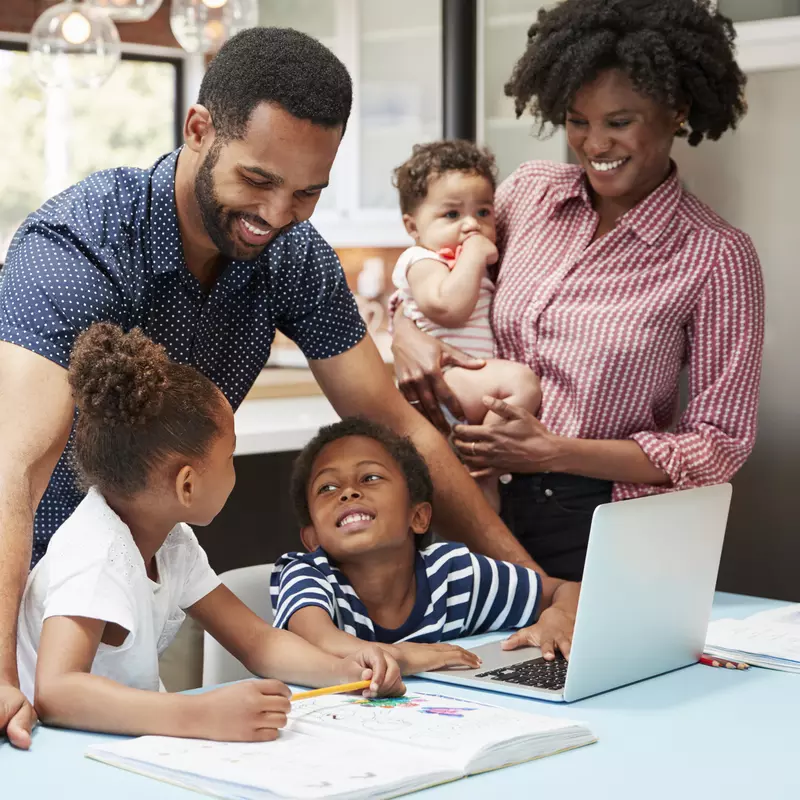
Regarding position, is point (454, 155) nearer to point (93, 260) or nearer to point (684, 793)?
point (93, 260)

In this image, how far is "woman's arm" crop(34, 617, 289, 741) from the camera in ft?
3.92

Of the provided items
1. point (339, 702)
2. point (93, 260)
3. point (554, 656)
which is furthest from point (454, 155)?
point (339, 702)

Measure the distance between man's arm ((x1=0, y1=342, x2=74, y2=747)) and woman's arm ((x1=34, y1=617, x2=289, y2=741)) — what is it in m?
0.04

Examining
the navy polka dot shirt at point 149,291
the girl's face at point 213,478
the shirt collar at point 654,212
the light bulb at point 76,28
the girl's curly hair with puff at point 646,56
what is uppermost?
the light bulb at point 76,28

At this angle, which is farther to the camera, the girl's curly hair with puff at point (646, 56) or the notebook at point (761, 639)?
the girl's curly hair with puff at point (646, 56)

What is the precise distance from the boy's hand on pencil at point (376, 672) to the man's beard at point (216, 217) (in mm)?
535

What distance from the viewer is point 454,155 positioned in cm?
230

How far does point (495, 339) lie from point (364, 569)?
0.62m

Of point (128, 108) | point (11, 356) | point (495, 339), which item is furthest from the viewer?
point (128, 108)

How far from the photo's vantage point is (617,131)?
1.97 metres

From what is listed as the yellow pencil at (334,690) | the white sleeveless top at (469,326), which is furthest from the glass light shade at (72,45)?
the yellow pencil at (334,690)

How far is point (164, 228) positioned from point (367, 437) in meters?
0.41

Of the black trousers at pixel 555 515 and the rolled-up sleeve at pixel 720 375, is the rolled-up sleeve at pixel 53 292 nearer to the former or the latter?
the black trousers at pixel 555 515

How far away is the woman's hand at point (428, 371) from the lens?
6.99 feet
